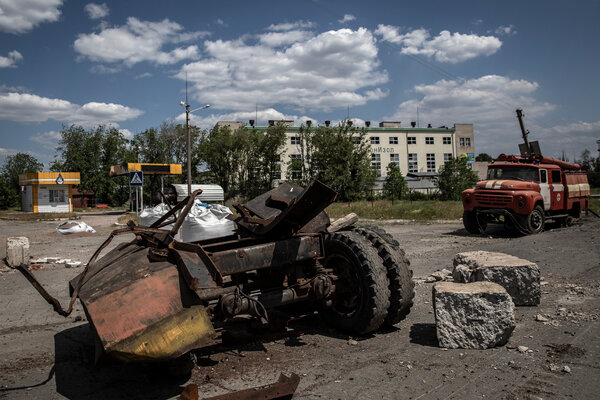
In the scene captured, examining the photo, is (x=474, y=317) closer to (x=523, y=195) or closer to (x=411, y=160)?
(x=523, y=195)

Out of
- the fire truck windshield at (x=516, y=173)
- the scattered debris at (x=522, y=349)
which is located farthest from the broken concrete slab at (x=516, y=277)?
the fire truck windshield at (x=516, y=173)

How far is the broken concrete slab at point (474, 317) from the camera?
427cm

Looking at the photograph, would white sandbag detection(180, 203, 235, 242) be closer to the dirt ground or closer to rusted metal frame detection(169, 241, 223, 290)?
the dirt ground

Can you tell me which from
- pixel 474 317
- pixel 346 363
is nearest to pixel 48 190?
pixel 346 363

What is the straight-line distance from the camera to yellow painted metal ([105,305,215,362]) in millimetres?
3141

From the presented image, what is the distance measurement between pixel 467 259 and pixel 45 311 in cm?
640

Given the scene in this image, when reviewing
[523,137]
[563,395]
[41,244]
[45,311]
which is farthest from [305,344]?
[523,137]

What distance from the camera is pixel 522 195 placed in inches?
551

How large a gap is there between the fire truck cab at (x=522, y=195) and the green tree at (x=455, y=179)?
90.6ft

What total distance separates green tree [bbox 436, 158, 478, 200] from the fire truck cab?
27.6 m

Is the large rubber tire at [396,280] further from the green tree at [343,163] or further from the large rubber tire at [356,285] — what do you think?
the green tree at [343,163]

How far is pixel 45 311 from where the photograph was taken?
21.0 feet

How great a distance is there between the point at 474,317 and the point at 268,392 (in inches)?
88.8

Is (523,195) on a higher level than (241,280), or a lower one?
higher
